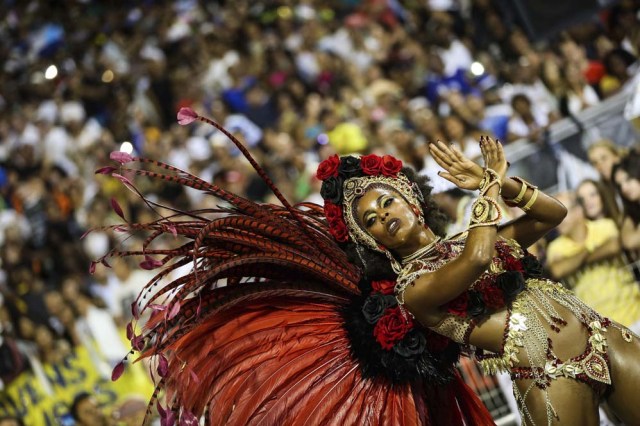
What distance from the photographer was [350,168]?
3371mm

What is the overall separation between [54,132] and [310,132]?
3186 mm

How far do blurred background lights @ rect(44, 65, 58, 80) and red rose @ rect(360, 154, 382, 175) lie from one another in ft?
25.0

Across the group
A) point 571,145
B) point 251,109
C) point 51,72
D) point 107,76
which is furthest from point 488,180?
point 51,72

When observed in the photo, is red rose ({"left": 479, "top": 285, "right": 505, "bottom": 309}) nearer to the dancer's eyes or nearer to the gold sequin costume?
the gold sequin costume

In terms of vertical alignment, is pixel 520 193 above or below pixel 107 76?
below

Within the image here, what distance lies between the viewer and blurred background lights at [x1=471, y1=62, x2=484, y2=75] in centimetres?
734

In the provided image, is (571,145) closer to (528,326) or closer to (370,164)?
(370,164)

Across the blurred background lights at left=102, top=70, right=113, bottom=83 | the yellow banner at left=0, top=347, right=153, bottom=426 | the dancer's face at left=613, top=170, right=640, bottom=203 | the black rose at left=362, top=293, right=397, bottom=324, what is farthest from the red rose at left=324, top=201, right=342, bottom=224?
the blurred background lights at left=102, top=70, right=113, bottom=83

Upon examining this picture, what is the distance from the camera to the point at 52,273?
7934 millimetres

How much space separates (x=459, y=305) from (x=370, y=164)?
638mm

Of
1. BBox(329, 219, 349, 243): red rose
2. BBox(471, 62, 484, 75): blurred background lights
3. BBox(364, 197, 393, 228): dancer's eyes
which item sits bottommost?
→ BBox(364, 197, 393, 228): dancer's eyes

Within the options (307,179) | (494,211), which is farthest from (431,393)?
(307,179)

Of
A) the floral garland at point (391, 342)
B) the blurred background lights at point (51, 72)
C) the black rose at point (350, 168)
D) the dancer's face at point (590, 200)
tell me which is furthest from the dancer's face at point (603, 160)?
the blurred background lights at point (51, 72)

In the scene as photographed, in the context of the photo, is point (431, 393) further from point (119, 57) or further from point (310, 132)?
point (119, 57)
